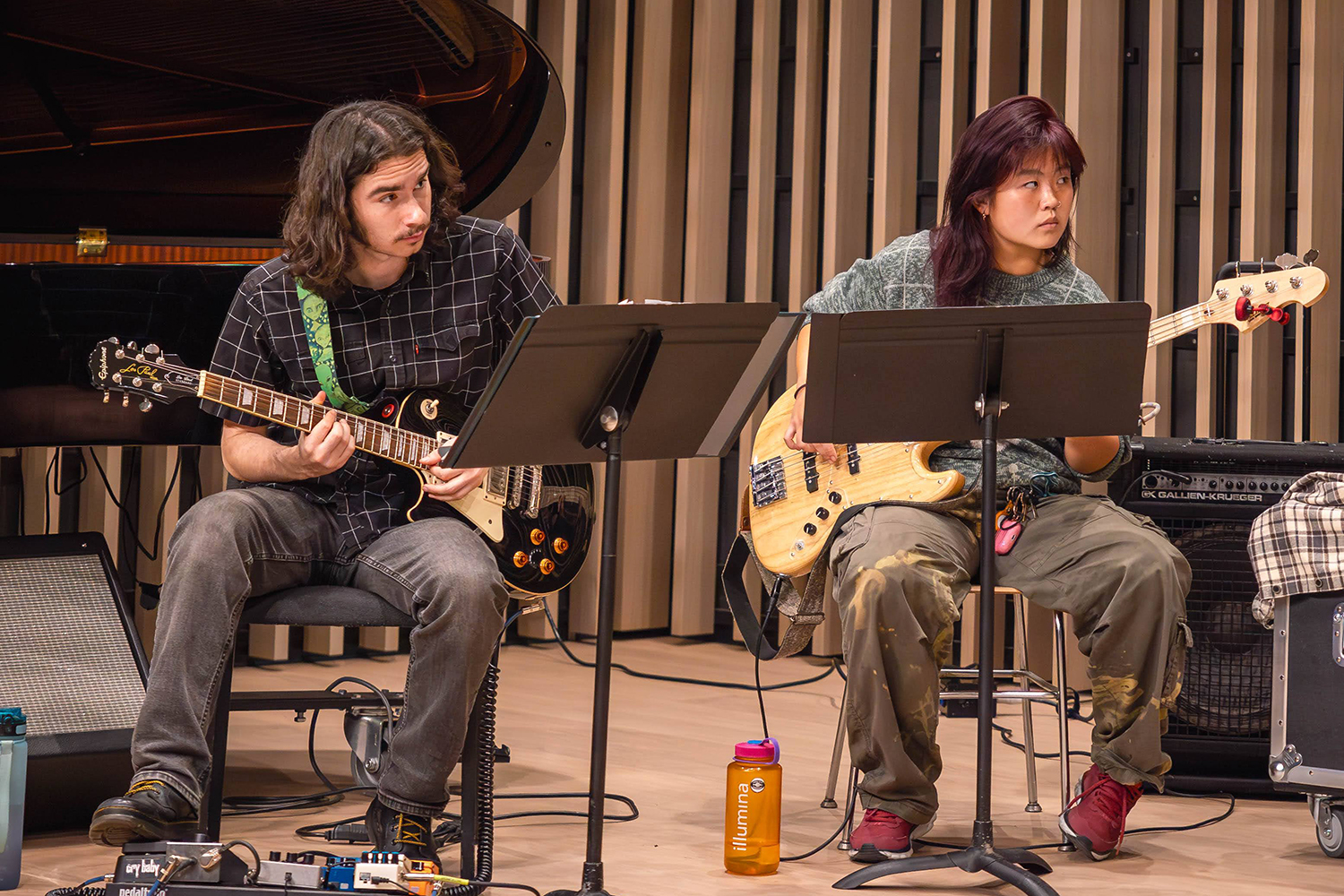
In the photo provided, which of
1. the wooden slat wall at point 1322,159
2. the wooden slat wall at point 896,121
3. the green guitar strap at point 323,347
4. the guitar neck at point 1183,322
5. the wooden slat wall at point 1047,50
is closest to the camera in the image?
the green guitar strap at point 323,347

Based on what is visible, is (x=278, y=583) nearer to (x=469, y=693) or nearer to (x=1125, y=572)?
(x=469, y=693)

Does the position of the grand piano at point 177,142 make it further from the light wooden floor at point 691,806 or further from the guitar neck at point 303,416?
the light wooden floor at point 691,806

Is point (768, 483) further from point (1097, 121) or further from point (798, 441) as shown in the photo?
point (1097, 121)

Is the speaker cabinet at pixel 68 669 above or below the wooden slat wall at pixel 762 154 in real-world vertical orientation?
below

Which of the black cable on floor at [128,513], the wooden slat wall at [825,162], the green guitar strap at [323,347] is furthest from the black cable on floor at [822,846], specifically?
the wooden slat wall at [825,162]

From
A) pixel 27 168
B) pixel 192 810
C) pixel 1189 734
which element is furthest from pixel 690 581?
pixel 192 810

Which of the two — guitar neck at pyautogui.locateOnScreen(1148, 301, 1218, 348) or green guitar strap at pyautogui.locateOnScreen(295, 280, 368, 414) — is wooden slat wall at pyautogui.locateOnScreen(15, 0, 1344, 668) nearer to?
guitar neck at pyautogui.locateOnScreen(1148, 301, 1218, 348)

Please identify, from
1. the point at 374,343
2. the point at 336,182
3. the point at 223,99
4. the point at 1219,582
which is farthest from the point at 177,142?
the point at 1219,582

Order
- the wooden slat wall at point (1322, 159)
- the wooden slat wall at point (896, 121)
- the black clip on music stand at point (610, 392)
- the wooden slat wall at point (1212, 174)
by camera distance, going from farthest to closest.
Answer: the wooden slat wall at point (896, 121), the wooden slat wall at point (1212, 174), the wooden slat wall at point (1322, 159), the black clip on music stand at point (610, 392)

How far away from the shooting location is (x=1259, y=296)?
3.22 metres

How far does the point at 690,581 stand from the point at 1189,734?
2217 millimetres

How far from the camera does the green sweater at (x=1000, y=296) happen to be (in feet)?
9.80

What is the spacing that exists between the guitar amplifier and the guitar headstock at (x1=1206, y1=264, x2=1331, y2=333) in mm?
292

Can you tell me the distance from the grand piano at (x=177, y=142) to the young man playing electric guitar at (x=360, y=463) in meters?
0.55
